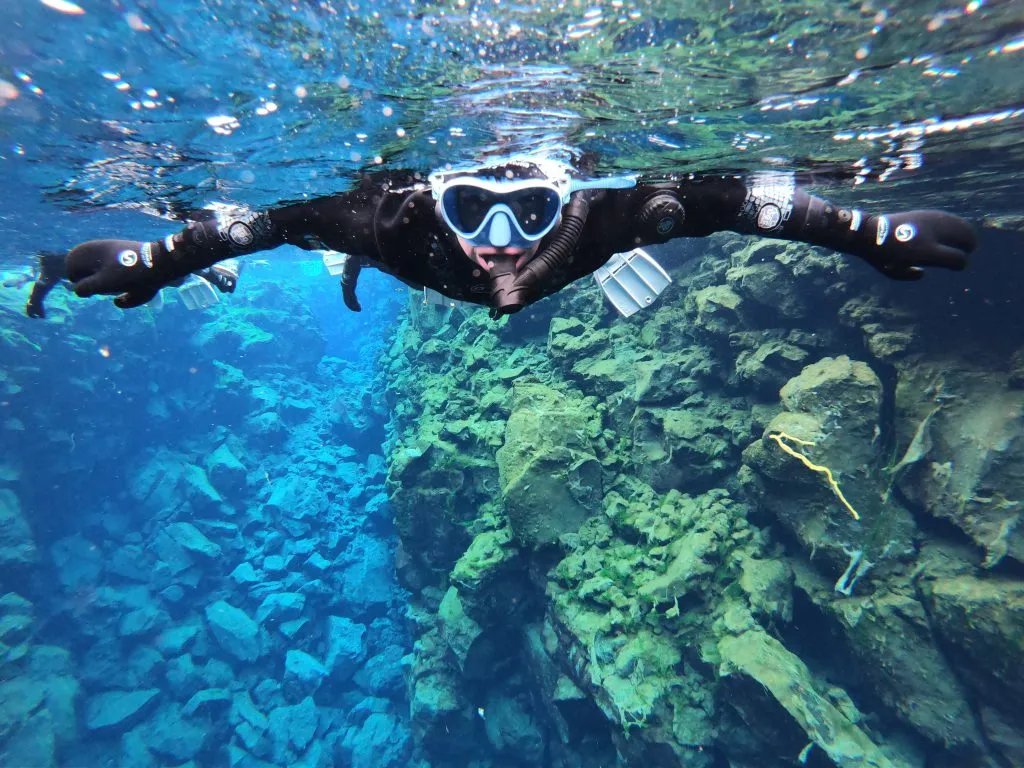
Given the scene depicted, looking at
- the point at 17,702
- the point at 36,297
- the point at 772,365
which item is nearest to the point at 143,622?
the point at 17,702

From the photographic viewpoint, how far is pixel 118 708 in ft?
47.2

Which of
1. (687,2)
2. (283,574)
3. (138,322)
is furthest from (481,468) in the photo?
(138,322)

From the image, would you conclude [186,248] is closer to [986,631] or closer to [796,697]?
[796,697]

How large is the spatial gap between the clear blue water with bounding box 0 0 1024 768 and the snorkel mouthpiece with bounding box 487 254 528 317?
276cm

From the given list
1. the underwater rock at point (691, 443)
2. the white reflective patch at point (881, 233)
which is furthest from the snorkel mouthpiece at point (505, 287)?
the underwater rock at point (691, 443)

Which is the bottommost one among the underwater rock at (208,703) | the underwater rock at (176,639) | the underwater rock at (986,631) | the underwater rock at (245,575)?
the underwater rock at (208,703)

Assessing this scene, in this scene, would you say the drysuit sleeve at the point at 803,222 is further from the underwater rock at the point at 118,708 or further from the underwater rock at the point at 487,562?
the underwater rock at the point at 118,708

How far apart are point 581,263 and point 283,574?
61.9 feet

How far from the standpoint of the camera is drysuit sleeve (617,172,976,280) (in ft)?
9.46

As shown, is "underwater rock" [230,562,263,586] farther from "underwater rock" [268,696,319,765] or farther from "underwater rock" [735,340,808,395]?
"underwater rock" [735,340,808,395]

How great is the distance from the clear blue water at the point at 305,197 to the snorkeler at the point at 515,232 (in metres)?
2.32

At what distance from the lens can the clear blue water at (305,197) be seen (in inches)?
190

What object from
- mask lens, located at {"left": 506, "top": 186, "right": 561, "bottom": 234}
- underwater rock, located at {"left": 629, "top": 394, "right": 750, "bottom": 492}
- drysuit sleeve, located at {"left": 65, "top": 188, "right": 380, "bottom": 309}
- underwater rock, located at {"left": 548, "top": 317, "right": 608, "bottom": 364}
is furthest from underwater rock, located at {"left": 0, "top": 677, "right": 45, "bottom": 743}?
mask lens, located at {"left": 506, "top": 186, "right": 561, "bottom": 234}

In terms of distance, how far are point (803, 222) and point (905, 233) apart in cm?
56
